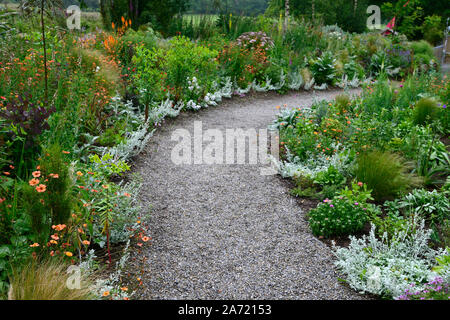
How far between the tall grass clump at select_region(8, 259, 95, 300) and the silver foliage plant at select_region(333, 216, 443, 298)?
1.87 m

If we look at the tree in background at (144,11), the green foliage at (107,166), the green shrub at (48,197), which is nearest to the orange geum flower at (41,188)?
the green shrub at (48,197)

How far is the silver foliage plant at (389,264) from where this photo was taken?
2.71 meters

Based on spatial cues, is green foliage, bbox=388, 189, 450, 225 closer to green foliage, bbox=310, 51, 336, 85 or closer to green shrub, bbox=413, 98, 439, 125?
green shrub, bbox=413, 98, 439, 125

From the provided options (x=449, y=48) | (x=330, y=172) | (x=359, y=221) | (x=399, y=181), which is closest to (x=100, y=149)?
(x=330, y=172)

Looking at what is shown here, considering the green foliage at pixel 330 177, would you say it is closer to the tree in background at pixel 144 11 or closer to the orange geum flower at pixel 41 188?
the orange geum flower at pixel 41 188

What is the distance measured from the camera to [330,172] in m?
4.32

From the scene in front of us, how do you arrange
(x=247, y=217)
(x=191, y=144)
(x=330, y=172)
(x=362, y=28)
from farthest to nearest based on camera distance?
(x=362, y=28), (x=191, y=144), (x=330, y=172), (x=247, y=217)

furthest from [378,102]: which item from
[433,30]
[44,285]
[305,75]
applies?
[433,30]

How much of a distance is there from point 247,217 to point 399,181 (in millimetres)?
1620

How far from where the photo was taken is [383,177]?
3.95 meters

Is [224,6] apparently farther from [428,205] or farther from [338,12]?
[428,205]

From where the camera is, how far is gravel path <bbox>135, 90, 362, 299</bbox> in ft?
9.23

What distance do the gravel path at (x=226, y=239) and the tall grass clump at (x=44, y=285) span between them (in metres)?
0.52

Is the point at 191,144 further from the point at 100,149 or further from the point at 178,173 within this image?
the point at 100,149
